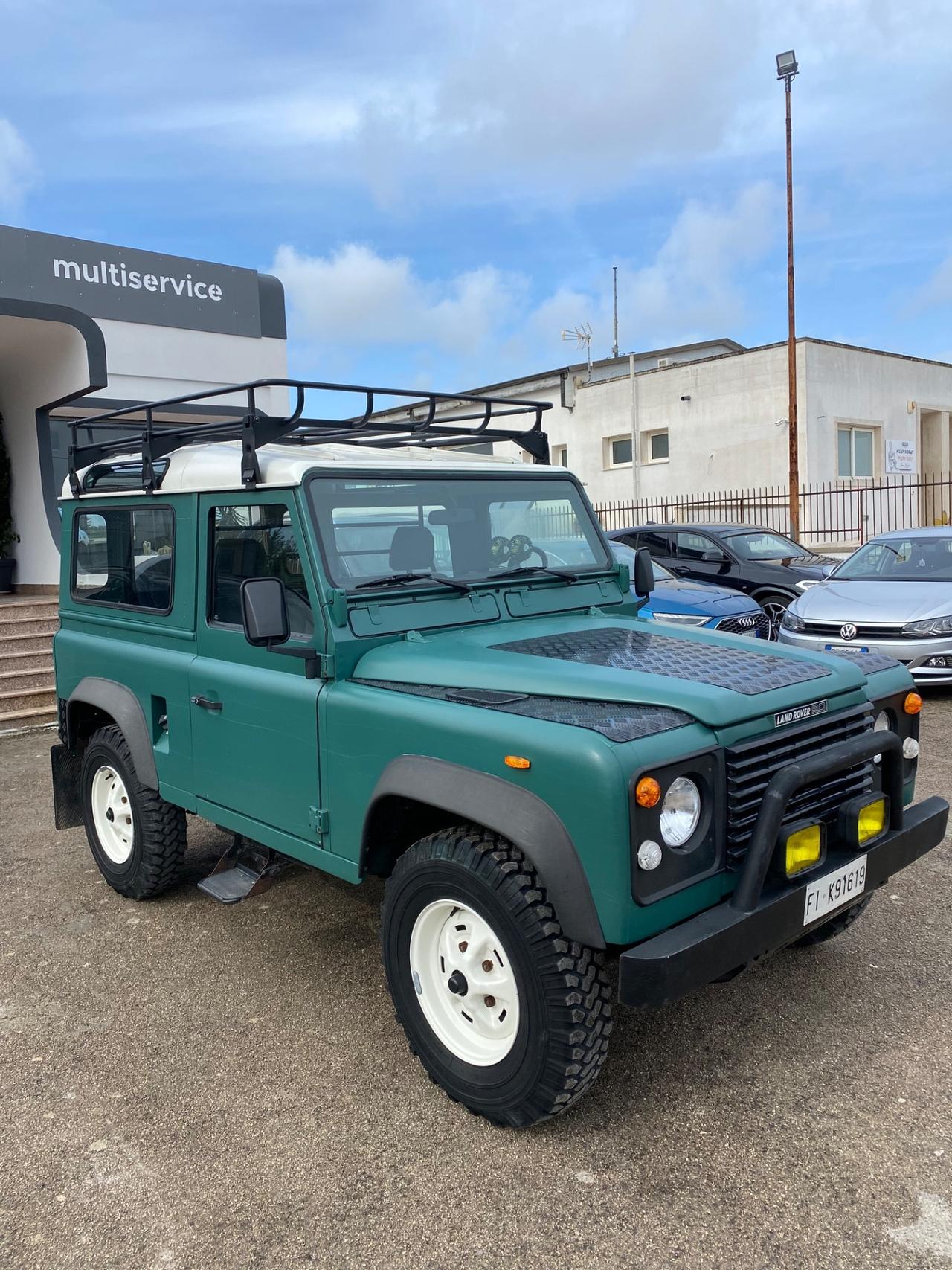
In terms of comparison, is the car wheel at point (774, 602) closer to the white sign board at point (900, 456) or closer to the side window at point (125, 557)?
the side window at point (125, 557)

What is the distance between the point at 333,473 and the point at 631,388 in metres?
22.1

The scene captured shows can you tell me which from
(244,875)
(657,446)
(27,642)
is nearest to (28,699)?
(27,642)

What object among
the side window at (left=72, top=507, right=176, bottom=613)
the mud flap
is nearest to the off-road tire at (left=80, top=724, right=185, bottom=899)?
the mud flap

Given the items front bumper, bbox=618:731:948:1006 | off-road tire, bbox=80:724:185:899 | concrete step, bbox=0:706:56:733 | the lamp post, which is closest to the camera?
front bumper, bbox=618:731:948:1006

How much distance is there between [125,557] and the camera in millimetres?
4648

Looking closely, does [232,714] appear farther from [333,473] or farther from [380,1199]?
[380,1199]

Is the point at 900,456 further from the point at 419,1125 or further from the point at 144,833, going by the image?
the point at 419,1125

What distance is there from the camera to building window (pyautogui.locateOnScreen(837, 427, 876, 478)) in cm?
2311

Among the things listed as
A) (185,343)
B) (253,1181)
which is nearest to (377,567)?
(253,1181)

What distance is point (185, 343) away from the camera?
43.8ft

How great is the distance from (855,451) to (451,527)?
21833mm

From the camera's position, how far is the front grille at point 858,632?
27.4ft

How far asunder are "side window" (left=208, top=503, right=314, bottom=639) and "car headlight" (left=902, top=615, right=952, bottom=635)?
6284mm

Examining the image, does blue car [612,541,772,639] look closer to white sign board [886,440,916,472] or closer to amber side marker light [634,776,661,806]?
amber side marker light [634,776,661,806]
